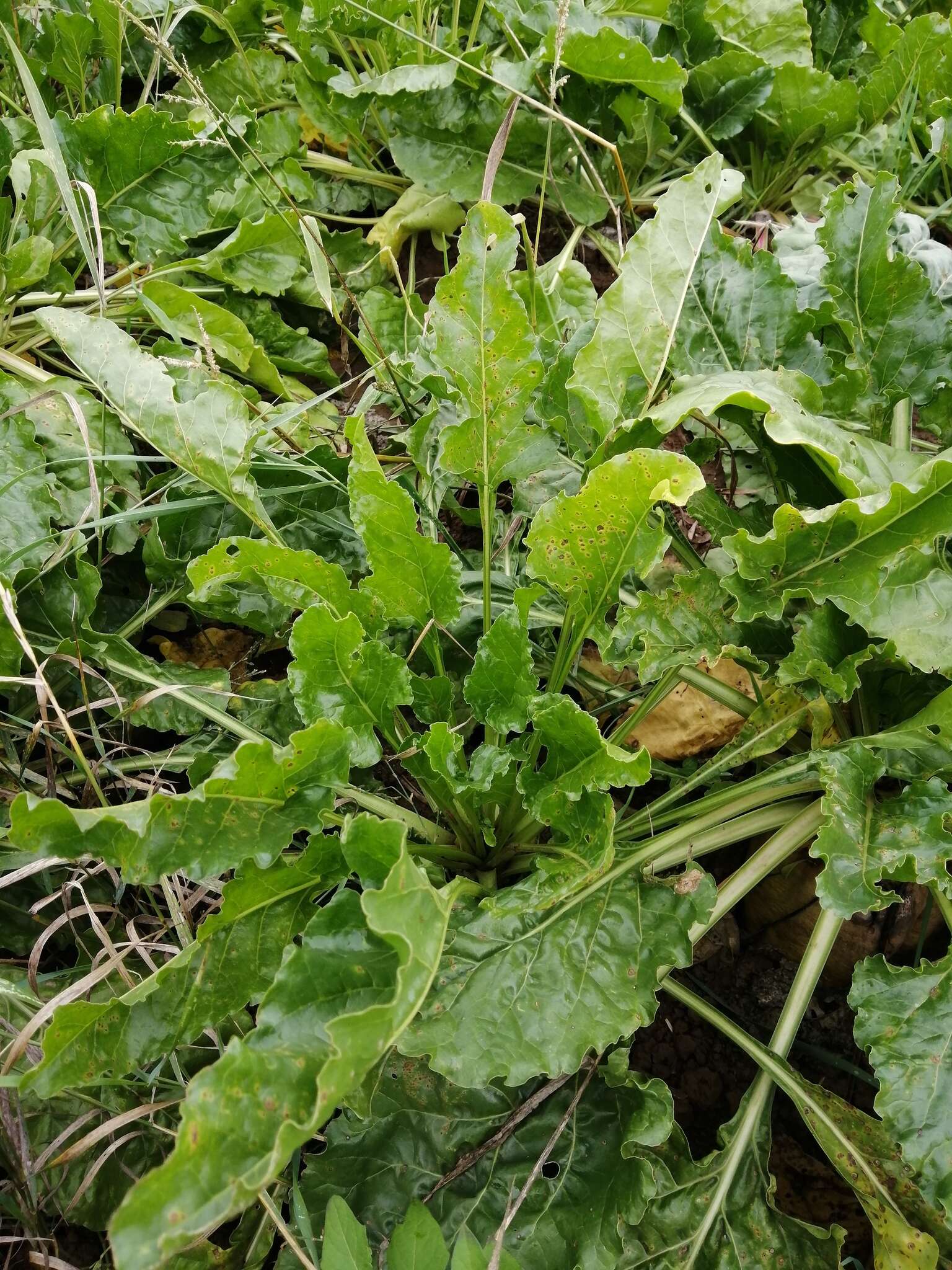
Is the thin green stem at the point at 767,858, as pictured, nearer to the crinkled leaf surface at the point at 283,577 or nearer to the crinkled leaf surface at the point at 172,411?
the crinkled leaf surface at the point at 283,577

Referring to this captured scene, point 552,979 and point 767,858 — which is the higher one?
point 552,979

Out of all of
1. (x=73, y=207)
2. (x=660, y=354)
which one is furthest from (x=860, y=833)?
(x=73, y=207)

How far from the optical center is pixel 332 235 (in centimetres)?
195

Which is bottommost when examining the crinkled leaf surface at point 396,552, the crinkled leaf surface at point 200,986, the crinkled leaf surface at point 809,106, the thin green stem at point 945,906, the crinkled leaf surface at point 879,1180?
the crinkled leaf surface at point 879,1180

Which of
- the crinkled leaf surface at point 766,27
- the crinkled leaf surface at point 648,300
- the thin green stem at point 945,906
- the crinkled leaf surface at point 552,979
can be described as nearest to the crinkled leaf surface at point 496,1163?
the crinkled leaf surface at point 552,979

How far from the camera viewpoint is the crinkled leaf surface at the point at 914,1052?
1108mm

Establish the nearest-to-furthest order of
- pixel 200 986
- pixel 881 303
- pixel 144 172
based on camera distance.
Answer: pixel 200 986, pixel 881 303, pixel 144 172

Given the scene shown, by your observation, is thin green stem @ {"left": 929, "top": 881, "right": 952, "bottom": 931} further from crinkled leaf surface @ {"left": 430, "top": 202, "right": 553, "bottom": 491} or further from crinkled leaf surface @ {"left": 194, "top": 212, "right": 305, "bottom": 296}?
crinkled leaf surface @ {"left": 194, "top": 212, "right": 305, "bottom": 296}

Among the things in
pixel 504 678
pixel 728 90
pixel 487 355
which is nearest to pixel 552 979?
pixel 504 678

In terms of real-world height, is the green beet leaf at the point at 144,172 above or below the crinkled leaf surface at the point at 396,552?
above

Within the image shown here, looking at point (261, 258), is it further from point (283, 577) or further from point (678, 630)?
point (678, 630)

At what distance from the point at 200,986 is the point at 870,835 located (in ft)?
2.71

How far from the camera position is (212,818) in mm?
1042

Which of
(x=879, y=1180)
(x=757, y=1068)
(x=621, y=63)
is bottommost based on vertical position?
(x=757, y=1068)
